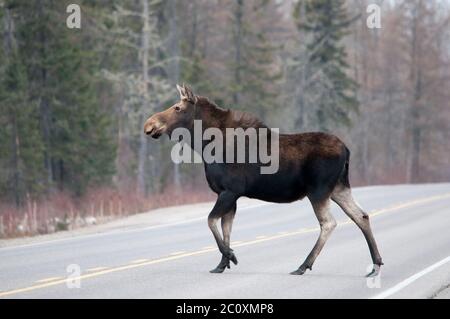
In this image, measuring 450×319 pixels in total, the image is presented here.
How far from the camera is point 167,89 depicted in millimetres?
38562

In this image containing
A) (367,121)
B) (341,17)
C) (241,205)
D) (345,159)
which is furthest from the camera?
(367,121)

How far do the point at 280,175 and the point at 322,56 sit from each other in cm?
3764

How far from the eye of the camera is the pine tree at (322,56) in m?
47.3

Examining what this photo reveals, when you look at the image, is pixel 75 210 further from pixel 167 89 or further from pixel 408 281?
pixel 408 281

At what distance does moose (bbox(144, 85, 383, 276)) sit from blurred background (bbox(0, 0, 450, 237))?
9.87 m

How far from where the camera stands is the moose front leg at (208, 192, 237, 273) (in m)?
11.2

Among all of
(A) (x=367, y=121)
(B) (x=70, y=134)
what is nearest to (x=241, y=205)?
(B) (x=70, y=134)

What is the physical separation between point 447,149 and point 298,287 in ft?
199

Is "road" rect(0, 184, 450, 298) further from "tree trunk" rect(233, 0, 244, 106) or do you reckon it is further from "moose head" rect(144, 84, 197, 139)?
"tree trunk" rect(233, 0, 244, 106)

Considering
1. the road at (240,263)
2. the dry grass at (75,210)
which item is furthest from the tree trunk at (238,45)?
the road at (240,263)

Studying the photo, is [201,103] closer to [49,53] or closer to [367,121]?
[49,53]

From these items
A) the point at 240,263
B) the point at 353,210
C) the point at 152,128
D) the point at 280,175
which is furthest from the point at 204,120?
the point at 240,263

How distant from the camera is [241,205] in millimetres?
27031

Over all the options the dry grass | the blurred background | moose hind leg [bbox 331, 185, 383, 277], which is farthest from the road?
the blurred background
